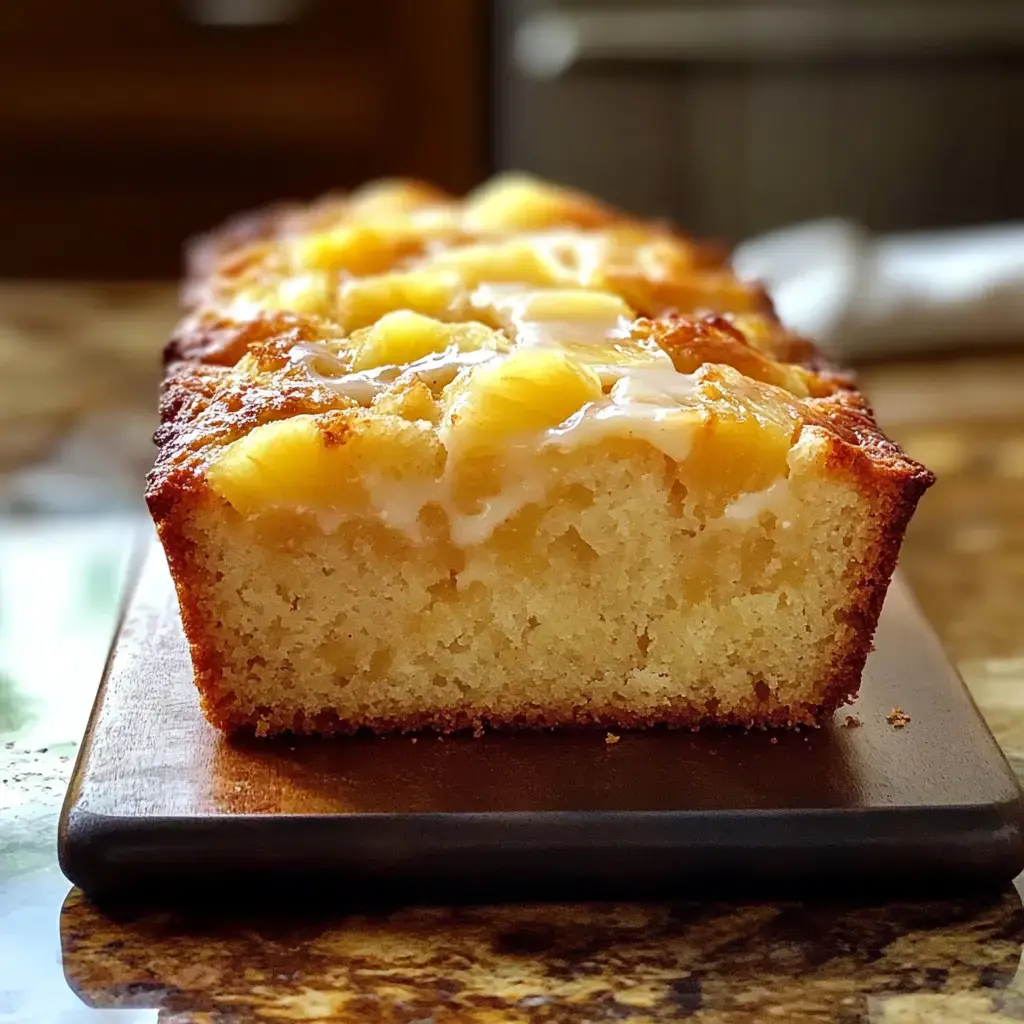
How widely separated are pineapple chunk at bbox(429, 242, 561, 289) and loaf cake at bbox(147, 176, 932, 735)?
0.26m

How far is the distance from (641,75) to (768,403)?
289cm

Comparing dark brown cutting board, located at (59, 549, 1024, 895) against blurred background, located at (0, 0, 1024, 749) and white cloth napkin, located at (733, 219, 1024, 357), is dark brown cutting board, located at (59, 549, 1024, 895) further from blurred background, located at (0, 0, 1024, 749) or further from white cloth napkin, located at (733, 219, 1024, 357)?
blurred background, located at (0, 0, 1024, 749)

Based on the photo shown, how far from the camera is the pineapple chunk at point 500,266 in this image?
1.63 meters

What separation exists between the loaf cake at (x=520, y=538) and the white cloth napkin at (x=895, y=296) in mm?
1070

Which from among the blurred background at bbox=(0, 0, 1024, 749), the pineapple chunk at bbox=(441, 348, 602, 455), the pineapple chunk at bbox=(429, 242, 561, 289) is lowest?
the blurred background at bbox=(0, 0, 1024, 749)

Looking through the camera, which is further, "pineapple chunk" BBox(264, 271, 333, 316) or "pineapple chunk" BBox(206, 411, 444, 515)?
"pineapple chunk" BBox(264, 271, 333, 316)

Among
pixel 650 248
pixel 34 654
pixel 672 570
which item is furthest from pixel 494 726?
pixel 650 248

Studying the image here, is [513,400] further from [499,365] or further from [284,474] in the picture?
[284,474]

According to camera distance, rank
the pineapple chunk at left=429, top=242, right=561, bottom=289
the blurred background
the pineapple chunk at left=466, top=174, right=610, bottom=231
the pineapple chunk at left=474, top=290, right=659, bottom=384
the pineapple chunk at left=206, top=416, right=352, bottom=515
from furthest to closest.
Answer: the blurred background, the pineapple chunk at left=466, top=174, right=610, bottom=231, the pineapple chunk at left=429, top=242, right=561, bottom=289, the pineapple chunk at left=474, top=290, right=659, bottom=384, the pineapple chunk at left=206, top=416, right=352, bottom=515

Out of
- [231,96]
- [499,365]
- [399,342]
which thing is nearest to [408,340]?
[399,342]

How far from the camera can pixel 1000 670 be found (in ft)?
5.00

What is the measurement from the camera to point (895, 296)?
7.96 ft

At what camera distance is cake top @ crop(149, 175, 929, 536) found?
1.21 m

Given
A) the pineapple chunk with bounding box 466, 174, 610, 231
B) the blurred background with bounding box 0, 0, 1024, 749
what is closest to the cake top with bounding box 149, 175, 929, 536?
the pineapple chunk with bounding box 466, 174, 610, 231
